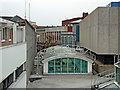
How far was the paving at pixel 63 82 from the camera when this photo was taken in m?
18.0

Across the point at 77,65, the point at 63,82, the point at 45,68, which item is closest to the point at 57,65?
the point at 45,68

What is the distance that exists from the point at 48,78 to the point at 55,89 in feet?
15.3

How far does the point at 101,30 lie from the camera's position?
2358 centimetres

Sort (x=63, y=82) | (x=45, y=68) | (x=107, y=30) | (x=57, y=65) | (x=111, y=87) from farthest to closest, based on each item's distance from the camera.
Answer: (x=57, y=65) < (x=107, y=30) < (x=45, y=68) < (x=63, y=82) < (x=111, y=87)

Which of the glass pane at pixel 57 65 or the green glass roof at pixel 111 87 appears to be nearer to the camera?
the green glass roof at pixel 111 87

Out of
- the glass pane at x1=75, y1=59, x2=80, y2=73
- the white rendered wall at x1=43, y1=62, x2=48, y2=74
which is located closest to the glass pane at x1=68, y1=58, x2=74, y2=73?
the glass pane at x1=75, y1=59, x2=80, y2=73

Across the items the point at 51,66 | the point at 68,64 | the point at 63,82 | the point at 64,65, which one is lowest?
the point at 63,82

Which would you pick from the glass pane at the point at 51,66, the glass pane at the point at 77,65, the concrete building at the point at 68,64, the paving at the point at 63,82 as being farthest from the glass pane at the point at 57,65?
the glass pane at the point at 77,65

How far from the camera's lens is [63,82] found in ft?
64.2

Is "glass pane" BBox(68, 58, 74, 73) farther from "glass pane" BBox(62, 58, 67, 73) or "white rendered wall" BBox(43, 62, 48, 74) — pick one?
"white rendered wall" BBox(43, 62, 48, 74)

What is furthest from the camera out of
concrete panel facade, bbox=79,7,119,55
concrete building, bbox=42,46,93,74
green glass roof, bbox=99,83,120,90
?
concrete building, bbox=42,46,93,74

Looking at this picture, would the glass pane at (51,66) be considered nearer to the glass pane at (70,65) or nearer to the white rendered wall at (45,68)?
the white rendered wall at (45,68)

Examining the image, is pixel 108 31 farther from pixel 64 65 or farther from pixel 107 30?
pixel 64 65

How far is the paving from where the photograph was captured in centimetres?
1802
